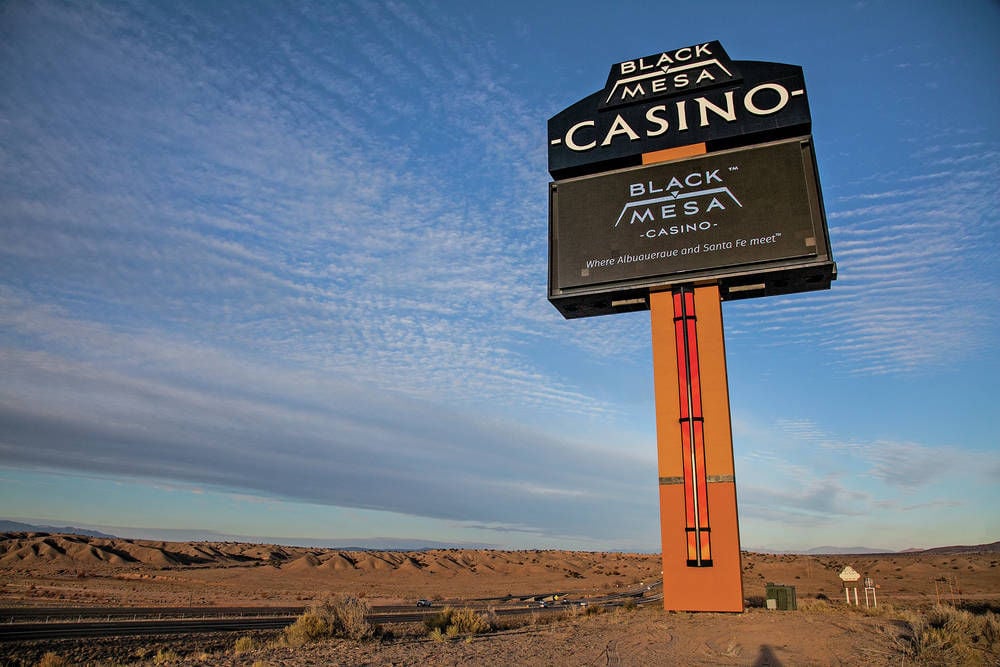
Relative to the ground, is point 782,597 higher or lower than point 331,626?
higher

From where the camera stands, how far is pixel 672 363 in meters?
18.2

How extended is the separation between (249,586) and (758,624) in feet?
159

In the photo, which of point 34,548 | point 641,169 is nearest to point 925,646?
point 641,169

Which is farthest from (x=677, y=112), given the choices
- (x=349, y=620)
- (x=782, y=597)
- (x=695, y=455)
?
(x=349, y=620)

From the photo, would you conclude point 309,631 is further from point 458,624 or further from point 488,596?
point 488,596

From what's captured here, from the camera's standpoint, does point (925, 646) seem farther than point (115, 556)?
No

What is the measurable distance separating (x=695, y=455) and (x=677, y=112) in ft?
36.2

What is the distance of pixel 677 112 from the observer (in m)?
20.3

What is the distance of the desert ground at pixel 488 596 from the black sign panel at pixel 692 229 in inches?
355

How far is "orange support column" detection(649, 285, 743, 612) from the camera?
16.3m

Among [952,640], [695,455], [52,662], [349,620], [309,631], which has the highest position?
[695,455]

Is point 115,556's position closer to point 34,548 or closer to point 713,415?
point 34,548

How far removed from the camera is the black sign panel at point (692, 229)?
17.4 m

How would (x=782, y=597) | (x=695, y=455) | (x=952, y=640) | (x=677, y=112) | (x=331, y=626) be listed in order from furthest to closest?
(x=782, y=597) → (x=677, y=112) → (x=695, y=455) → (x=331, y=626) → (x=952, y=640)
